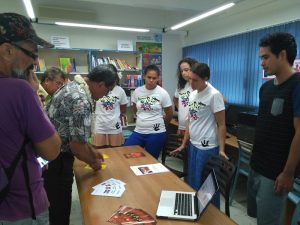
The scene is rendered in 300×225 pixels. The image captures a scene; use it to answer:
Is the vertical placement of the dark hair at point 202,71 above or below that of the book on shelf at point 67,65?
below

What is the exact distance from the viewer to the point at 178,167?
4594 mm

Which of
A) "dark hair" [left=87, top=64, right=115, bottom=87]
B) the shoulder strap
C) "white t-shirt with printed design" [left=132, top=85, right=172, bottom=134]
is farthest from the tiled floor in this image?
the shoulder strap

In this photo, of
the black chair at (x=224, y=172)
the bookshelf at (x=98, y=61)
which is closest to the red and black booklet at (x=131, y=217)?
the black chair at (x=224, y=172)

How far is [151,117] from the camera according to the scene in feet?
9.76

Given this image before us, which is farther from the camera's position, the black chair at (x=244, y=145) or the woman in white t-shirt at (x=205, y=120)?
the black chair at (x=244, y=145)

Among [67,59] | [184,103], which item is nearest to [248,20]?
[184,103]

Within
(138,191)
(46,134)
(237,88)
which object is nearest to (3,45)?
(46,134)

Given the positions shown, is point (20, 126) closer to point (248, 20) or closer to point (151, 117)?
point (151, 117)

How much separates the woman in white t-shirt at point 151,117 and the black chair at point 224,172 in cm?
99

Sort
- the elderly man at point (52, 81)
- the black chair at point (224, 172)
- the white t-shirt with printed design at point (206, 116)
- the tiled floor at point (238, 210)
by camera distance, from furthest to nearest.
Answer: the elderly man at point (52, 81) < the tiled floor at point (238, 210) < the white t-shirt with printed design at point (206, 116) < the black chair at point (224, 172)

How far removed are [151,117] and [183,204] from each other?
1.60 m

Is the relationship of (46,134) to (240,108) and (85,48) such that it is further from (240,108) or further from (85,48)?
(85,48)

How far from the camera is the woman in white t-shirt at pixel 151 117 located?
297 centimetres

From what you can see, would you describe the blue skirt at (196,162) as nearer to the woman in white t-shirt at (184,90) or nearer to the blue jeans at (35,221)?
the woman in white t-shirt at (184,90)
